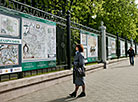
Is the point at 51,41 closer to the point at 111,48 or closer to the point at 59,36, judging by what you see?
the point at 59,36

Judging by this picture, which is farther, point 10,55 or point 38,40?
point 38,40

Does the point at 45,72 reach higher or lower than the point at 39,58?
lower

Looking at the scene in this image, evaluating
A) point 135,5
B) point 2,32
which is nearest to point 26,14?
point 2,32

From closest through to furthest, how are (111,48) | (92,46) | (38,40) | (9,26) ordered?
1. (9,26)
2. (38,40)
3. (92,46)
4. (111,48)

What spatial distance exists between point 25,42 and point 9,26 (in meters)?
0.86

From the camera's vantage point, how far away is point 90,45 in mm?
12422


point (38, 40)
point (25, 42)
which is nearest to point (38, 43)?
point (38, 40)

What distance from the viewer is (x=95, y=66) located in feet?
41.9

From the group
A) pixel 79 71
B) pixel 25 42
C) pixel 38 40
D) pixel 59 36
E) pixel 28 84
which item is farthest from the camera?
pixel 59 36

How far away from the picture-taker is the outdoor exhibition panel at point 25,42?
5.67 metres

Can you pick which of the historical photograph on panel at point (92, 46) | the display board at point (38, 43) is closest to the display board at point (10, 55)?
the display board at point (38, 43)

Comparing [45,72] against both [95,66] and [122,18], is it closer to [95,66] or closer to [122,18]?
[95,66]

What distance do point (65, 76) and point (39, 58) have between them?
6.27ft

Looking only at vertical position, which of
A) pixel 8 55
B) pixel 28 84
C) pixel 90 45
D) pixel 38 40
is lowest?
pixel 28 84
